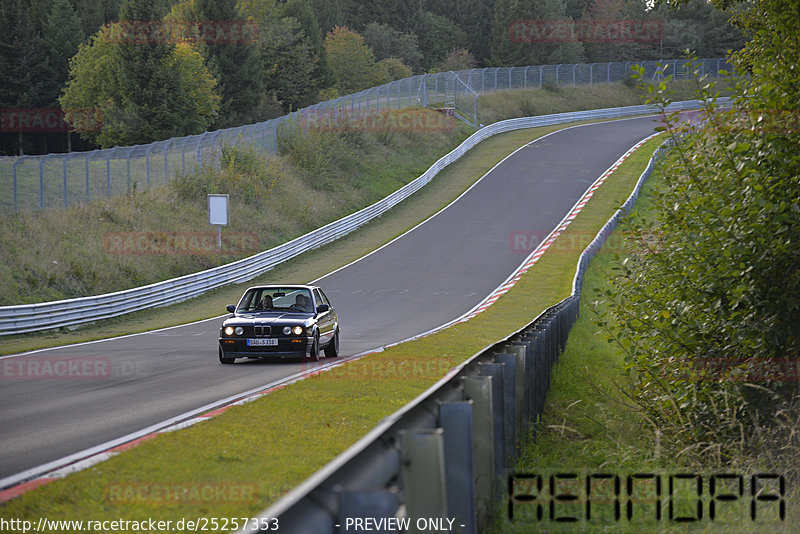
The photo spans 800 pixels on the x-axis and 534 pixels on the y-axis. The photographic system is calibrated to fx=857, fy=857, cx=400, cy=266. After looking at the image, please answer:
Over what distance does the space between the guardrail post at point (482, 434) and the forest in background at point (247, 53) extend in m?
56.6

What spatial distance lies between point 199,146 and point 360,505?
4031 cm

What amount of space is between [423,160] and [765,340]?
5049 cm

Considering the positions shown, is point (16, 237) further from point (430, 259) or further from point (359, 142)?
point (359, 142)

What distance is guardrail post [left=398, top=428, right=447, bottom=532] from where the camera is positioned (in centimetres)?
380

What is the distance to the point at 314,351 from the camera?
16656 millimetres

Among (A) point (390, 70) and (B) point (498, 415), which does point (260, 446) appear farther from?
(A) point (390, 70)

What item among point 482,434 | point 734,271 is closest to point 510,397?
point 482,434

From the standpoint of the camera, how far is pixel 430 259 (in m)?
37.8

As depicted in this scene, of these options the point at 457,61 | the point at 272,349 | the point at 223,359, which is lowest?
the point at 223,359

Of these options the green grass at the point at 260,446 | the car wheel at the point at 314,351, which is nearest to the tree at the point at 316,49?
the car wheel at the point at 314,351

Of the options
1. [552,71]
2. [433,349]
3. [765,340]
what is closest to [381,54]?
[552,71]
